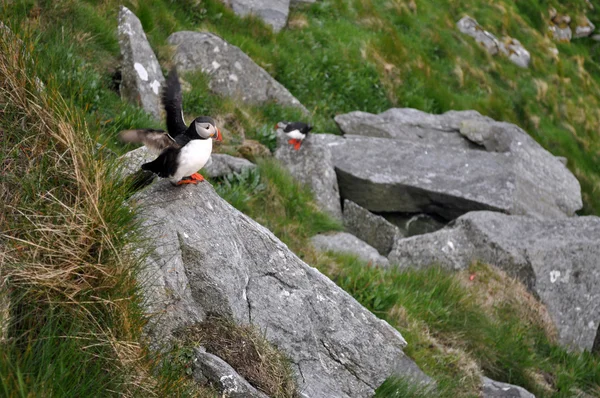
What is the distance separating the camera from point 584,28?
27.1 metres

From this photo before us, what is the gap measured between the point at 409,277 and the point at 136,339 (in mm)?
5334

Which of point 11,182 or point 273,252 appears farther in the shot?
point 273,252

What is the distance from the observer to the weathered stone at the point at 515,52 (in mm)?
21219

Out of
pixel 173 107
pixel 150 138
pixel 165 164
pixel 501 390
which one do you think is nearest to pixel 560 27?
pixel 501 390

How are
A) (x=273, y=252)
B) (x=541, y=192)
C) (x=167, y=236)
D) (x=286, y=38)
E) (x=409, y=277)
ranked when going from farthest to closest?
1. (x=286, y=38)
2. (x=541, y=192)
3. (x=409, y=277)
4. (x=273, y=252)
5. (x=167, y=236)

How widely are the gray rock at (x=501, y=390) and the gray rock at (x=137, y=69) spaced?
519 cm

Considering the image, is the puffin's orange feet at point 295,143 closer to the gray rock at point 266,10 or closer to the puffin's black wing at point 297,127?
the puffin's black wing at point 297,127

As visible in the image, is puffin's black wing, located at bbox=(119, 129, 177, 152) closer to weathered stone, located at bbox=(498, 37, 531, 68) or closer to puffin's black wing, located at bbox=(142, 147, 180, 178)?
puffin's black wing, located at bbox=(142, 147, 180, 178)

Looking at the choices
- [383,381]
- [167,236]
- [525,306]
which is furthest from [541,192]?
[167,236]

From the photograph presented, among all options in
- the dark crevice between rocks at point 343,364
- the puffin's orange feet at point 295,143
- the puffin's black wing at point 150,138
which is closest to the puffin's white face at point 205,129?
the puffin's black wing at point 150,138

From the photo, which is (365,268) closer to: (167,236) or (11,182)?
(167,236)

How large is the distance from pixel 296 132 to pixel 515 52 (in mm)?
13664

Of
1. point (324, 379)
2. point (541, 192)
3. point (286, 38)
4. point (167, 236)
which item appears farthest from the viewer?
point (286, 38)

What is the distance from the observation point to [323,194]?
34.1 feet
